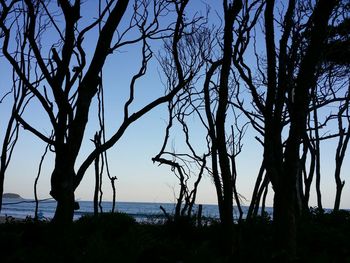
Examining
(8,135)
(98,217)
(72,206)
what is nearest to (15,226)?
(72,206)

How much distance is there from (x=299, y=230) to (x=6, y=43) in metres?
5.94

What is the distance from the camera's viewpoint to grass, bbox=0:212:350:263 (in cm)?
504

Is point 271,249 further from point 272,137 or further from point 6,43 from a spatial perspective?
point 6,43

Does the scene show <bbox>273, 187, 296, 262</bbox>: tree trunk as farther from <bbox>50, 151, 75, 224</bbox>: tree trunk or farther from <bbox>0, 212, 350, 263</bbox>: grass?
<bbox>50, 151, 75, 224</bbox>: tree trunk

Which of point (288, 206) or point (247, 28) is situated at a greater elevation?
point (247, 28)

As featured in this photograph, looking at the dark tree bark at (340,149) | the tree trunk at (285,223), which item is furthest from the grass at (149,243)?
the dark tree bark at (340,149)

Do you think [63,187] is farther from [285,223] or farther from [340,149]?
[340,149]

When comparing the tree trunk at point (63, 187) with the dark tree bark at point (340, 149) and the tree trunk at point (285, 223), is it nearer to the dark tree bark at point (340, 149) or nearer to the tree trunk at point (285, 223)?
the tree trunk at point (285, 223)

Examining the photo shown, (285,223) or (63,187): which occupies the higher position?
(63,187)

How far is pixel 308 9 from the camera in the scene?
11.0 m

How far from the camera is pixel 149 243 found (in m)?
5.91

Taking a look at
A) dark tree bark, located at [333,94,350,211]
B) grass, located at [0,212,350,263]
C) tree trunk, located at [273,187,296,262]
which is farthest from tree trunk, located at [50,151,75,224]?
dark tree bark, located at [333,94,350,211]

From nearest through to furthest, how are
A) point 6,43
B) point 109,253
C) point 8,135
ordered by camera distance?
point 109,253, point 6,43, point 8,135

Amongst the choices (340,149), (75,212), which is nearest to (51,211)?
(75,212)
